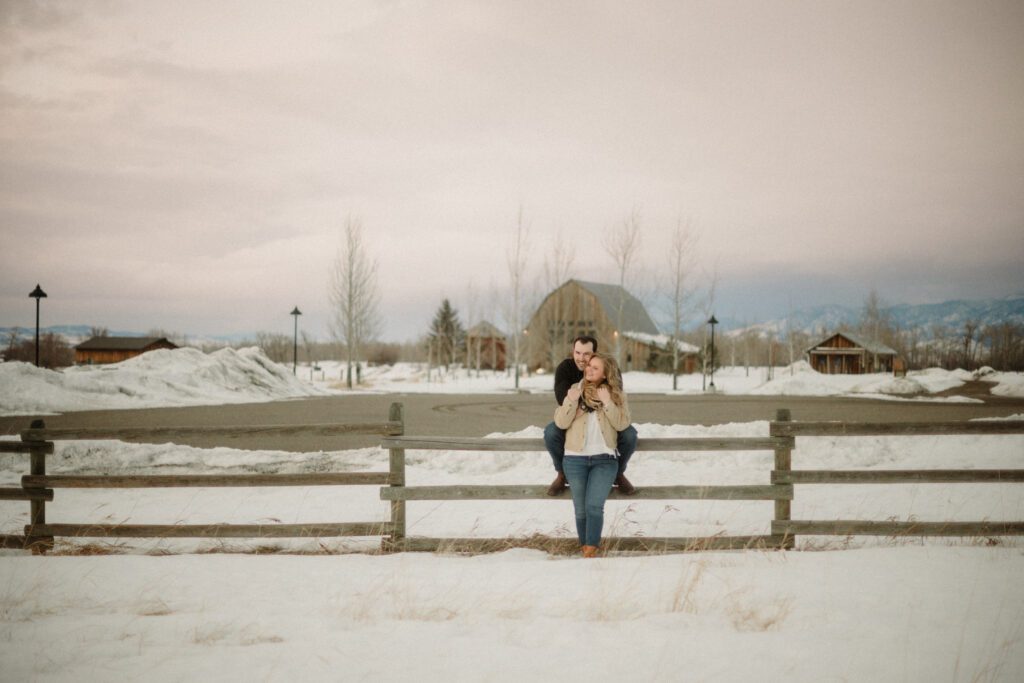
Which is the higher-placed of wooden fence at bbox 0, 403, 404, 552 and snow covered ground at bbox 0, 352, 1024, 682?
wooden fence at bbox 0, 403, 404, 552

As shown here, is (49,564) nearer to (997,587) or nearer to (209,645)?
(209,645)

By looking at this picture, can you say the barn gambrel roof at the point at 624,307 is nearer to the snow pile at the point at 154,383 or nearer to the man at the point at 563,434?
the snow pile at the point at 154,383

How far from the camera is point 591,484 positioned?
Answer: 564 cm

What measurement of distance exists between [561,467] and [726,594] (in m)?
1.79

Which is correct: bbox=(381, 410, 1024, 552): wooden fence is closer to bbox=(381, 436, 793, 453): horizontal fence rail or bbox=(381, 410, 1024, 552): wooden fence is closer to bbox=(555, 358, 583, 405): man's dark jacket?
bbox=(381, 436, 793, 453): horizontal fence rail

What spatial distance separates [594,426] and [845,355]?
207 feet

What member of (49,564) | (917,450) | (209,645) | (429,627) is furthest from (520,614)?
(917,450)

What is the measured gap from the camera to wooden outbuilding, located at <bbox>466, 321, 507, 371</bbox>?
65562 millimetres

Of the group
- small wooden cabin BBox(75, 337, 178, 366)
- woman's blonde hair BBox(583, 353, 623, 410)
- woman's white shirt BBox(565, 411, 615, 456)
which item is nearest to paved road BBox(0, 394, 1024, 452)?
woman's white shirt BBox(565, 411, 615, 456)

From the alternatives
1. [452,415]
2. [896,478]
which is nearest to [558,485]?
[896,478]

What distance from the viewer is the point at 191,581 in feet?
17.2

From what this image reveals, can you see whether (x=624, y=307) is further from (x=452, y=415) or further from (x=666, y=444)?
(x=666, y=444)

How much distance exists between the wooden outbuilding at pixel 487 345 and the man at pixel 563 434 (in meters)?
57.9

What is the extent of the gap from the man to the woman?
10cm
